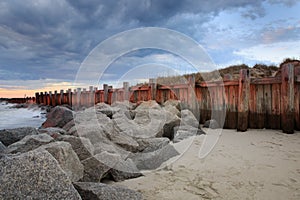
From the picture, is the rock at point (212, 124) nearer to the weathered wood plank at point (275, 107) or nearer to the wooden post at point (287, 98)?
the weathered wood plank at point (275, 107)

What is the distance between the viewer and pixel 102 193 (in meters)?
2.20

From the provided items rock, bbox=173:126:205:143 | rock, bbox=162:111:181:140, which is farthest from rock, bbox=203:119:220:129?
rock, bbox=162:111:181:140

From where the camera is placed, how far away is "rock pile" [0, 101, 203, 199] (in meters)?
1.79

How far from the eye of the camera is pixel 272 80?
6.29 meters

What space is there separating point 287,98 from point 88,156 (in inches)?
218

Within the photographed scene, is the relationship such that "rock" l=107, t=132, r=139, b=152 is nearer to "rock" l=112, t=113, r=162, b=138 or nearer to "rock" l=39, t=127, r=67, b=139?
"rock" l=112, t=113, r=162, b=138

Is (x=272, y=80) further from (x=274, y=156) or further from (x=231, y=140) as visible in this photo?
(x=274, y=156)

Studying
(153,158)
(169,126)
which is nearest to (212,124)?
(169,126)

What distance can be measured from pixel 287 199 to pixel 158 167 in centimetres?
187

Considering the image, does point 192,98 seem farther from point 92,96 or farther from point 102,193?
point 92,96

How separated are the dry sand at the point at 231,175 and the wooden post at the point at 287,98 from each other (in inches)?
44.2

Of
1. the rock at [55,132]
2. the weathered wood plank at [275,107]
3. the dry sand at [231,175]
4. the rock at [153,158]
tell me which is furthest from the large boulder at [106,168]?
the weathered wood plank at [275,107]

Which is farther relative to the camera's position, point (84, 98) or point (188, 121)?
point (84, 98)

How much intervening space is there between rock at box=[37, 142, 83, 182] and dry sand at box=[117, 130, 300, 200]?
2.25 ft
